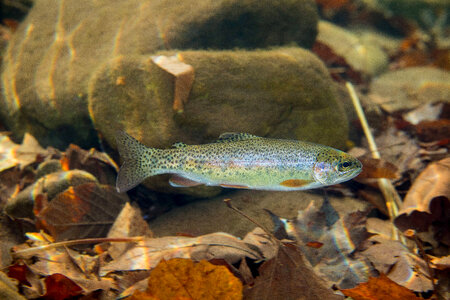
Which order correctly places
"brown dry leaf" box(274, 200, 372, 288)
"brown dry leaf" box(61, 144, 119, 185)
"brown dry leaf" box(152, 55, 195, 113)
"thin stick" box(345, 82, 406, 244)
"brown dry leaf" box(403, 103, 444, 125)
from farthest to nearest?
"brown dry leaf" box(403, 103, 444, 125) < "brown dry leaf" box(61, 144, 119, 185) < "brown dry leaf" box(152, 55, 195, 113) < "thin stick" box(345, 82, 406, 244) < "brown dry leaf" box(274, 200, 372, 288)

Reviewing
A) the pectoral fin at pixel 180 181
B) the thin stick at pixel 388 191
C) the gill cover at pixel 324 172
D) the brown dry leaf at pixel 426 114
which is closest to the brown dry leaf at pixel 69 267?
the pectoral fin at pixel 180 181

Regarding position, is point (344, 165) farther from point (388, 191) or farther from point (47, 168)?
point (47, 168)

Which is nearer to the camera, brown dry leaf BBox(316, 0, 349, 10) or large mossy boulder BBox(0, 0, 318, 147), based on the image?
large mossy boulder BBox(0, 0, 318, 147)

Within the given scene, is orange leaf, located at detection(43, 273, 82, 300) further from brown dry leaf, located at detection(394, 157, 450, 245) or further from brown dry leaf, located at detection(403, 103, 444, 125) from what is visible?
brown dry leaf, located at detection(403, 103, 444, 125)

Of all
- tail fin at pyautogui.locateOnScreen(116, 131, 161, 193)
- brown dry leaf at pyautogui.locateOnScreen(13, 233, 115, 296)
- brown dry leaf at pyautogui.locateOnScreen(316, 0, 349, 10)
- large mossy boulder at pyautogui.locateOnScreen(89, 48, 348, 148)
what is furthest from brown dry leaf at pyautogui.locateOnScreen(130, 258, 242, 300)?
brown dry leaf at pyautogui.locateOnScreen(316, 0, 349, 10)

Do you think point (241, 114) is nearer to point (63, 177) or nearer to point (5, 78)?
point (63, 177)

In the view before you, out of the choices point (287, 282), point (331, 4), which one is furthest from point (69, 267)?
point (331, 4)
